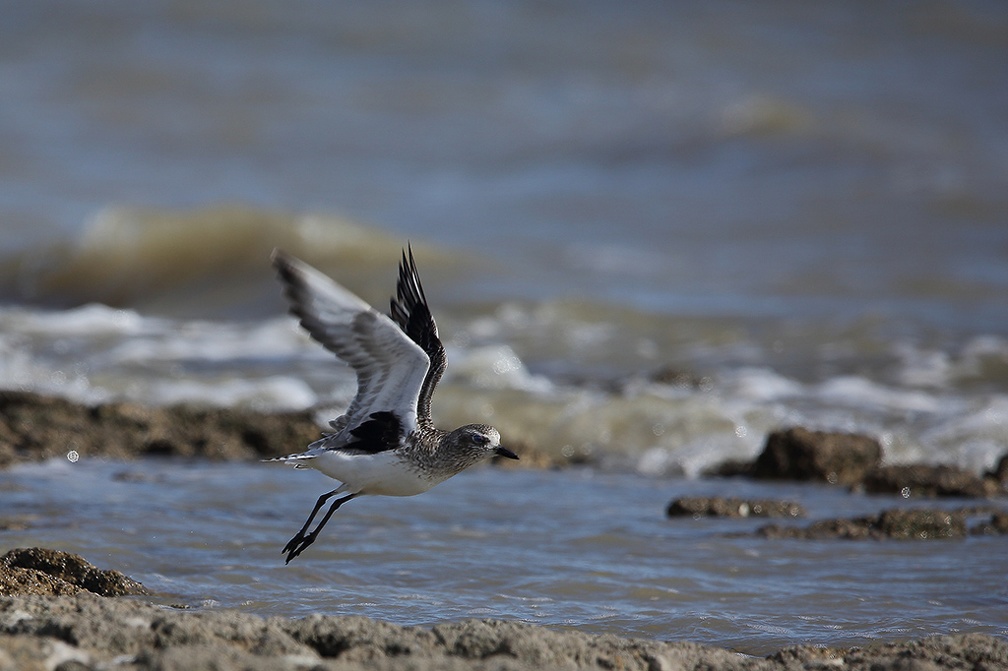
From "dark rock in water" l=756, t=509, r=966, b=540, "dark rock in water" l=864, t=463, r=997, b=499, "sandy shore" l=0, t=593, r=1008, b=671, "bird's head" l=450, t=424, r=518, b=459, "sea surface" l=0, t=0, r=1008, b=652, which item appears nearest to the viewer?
"sandy shore" l=0, t=593, r=1008, b=671

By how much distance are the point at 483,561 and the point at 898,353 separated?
25.3 feet

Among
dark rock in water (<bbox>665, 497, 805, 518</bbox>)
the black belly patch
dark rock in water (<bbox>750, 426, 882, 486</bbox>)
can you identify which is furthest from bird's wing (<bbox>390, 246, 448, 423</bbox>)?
dark rock in water (<bbox>750, 426, 882, 486</bbox>)

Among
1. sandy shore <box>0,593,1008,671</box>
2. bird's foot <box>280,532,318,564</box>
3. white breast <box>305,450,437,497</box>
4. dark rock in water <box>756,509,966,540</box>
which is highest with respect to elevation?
white breast <box>305,450,437,497</box>

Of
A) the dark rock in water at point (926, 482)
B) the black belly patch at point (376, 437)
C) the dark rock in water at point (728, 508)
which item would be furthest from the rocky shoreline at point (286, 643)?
the dark rock in water at point (926, 482)

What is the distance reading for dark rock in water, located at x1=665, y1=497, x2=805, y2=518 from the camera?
7.61 metres

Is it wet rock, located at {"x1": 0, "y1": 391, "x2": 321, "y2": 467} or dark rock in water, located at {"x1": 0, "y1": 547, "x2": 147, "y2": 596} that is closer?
dark rock in water, located at {"x1": 0, "y1": 547, "x2": 147, "y2": 596}

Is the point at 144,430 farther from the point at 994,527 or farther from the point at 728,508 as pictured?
the point at 994,527

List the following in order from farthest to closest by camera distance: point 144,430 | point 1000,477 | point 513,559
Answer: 1. point 144,430
2. point 1000,477
3. point 513,559

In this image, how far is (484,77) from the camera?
91.1 ft

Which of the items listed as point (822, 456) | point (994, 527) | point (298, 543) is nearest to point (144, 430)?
point (298, 543)

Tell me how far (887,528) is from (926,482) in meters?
1.45

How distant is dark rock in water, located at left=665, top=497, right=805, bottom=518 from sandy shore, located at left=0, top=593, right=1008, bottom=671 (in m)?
3.14

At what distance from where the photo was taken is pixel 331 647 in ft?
12.8

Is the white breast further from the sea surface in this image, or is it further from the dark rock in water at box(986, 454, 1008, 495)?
the dark rock in water at box(986, 454, 1008, 495)
